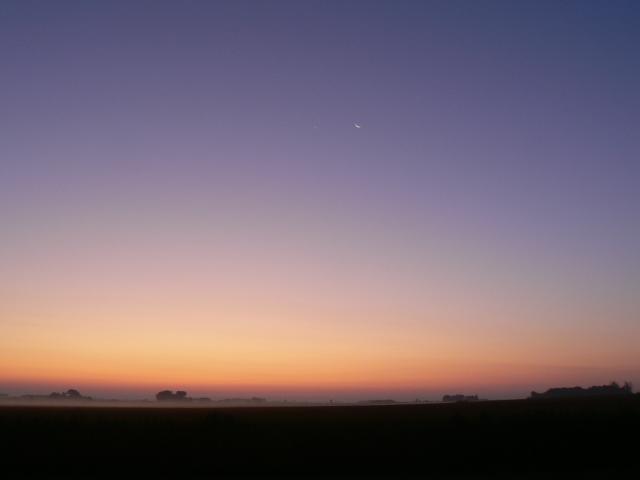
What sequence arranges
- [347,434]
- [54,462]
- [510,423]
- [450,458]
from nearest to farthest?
[54,462]
[450,458]
[347,434]
[510,423]

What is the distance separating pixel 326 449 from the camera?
28.6 metres

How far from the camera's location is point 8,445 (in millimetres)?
27672

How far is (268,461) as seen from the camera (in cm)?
2681

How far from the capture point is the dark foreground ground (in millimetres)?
25297

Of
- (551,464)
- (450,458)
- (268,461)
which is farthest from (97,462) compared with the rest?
(551,464)

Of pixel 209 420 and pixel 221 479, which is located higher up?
pixel 209 420

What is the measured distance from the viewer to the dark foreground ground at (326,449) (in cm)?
2530

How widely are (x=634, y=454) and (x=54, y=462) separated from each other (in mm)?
23561

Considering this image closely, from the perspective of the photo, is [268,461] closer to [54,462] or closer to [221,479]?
[221,479]

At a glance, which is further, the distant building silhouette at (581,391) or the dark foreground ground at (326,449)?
the distant building silhouette at (581,391)

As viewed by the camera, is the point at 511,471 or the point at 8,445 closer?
the point at 511,471

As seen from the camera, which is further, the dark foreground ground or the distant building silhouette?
the distant building silhouette

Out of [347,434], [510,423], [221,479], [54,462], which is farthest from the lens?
[510,423]

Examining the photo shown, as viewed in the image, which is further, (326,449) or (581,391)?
(581,391)
